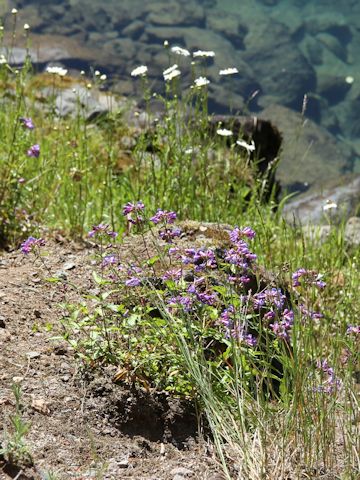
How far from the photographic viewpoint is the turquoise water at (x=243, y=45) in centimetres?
1906

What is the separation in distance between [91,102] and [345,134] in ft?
35.9

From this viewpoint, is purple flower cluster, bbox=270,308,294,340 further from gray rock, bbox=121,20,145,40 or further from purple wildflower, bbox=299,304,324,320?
gray rock, bbox=121,20,145,40

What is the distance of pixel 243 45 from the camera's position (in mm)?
20750

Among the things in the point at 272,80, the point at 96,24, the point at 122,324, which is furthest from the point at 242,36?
the point at 122,324

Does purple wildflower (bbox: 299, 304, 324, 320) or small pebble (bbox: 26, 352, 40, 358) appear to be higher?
purple wildflower (bbox: 299, 304, 324, 320)

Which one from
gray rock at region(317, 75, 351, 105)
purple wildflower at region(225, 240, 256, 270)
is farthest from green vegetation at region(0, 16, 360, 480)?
gray rock at region(317, 75, 351, 105)

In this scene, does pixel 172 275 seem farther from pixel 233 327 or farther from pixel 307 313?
pixel 307 313

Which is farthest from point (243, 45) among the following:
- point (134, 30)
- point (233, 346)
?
point (233, 346)

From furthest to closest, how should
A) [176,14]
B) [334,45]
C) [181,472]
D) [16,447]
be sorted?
1. [176,14]
2. [334,45]
3. [181,472]
4. [16,447]

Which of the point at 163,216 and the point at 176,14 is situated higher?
the point at 163,216

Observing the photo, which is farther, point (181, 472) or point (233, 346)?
point (181, 472)

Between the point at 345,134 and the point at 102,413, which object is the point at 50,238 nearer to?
the point at 102,413

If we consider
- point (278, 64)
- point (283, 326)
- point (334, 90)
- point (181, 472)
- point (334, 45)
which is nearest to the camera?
point (181, 472)

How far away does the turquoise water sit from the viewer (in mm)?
19062
